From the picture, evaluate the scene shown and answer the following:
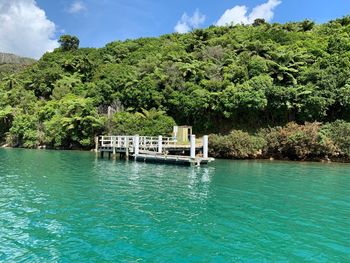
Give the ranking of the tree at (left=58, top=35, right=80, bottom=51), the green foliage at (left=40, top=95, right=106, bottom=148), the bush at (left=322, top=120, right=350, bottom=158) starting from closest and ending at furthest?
the bush at (left=322, top=120, right=350, bottom=158) → the green foliage at (left=40, top=95, right=106, bottom=148) → the tree at (left=58, top=35, right=80, bottom=51)

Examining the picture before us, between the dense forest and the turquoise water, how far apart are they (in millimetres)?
19908

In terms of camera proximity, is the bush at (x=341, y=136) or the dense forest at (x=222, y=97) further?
the dense forest at (x=222, y=97)

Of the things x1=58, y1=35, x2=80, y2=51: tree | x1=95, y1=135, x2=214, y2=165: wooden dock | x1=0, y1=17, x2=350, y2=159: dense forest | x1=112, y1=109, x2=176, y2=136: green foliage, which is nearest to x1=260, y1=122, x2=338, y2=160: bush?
x1=0, y1=17, x2=350, y2=159: dense forest

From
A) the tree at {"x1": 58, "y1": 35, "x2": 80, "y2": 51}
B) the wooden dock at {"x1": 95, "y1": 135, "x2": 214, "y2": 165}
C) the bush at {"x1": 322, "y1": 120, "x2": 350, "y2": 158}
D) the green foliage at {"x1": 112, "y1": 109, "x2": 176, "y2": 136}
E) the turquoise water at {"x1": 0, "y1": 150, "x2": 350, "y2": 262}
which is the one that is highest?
the tree at {"x1": 58, "y1": 35, "x2": 80, "y2": 51}

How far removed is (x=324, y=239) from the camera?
938 centimetres

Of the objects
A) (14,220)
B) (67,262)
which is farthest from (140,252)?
(14,220)

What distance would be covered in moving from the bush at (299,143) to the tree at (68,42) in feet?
181

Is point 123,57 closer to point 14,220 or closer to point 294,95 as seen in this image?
point 294,95

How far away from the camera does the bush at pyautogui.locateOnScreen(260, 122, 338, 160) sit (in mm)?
33438

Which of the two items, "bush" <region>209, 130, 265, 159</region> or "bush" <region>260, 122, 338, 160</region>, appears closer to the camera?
"bush" <region>260, 122, 338, 160</region>

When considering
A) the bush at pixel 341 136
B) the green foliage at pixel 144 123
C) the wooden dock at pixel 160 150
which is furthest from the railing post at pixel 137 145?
the bush at pixel 341 136

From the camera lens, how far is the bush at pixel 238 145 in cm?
3509

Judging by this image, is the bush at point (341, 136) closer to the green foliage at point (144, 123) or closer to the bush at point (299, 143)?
the bush at point (299, 143)

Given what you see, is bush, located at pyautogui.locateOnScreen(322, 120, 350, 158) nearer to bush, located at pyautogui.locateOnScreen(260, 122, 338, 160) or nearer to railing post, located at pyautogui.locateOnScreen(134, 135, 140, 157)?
bush, located at pyautogui.locateOnScreen(260, 122, 338, 160)
